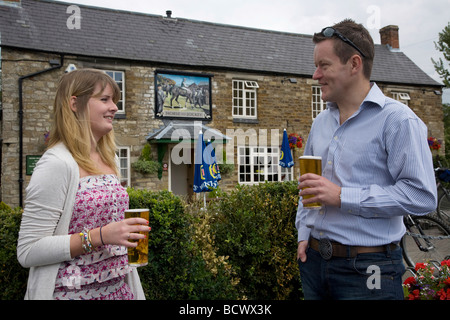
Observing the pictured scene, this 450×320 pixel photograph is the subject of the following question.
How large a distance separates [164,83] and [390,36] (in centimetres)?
1387

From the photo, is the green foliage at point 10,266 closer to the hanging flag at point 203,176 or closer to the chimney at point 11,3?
the hanging flag at point 203,176

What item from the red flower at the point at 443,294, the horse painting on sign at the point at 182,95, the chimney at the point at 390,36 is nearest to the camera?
the red flower at the point at 443,294

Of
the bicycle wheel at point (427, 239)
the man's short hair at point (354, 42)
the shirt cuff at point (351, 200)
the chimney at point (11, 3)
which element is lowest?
the bicycle wheel at point (427, 239)

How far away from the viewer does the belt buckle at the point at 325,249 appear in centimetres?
194

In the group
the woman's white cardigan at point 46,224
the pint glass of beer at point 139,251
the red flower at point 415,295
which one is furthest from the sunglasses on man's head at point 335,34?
the red flower at point 415,295

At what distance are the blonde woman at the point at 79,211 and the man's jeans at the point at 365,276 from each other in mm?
969

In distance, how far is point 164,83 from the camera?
14.8m

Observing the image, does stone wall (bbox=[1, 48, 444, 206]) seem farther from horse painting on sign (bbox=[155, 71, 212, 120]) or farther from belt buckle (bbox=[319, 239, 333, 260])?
belt buckle (bbox=[319, 239, 333, 260])

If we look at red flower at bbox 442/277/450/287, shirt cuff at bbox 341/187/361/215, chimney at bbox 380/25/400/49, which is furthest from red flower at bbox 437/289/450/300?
chimney at bbox 380/25/400/49

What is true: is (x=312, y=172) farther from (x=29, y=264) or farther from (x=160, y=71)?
(x=160, y=71)

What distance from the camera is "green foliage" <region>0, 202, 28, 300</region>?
2.49 m

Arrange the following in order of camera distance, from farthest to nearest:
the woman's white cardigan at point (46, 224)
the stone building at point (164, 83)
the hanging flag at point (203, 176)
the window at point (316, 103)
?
the window at point (316, 103) → the stone building at point (164, 83) → the hanging flag at point (203, 176) → the woman's white cardigan at point (46, 224)

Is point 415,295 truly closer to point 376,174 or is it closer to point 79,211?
point 376,174

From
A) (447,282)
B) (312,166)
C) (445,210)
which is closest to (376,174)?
(312,166)
